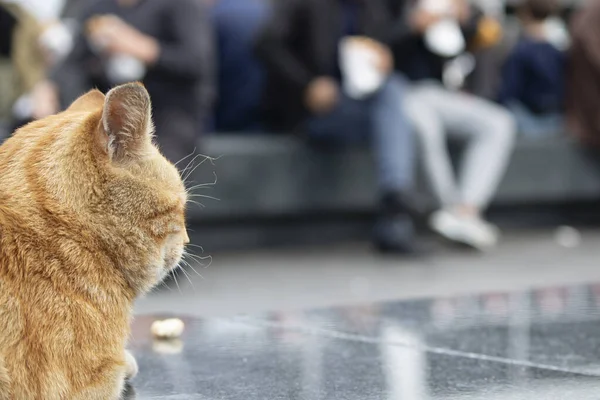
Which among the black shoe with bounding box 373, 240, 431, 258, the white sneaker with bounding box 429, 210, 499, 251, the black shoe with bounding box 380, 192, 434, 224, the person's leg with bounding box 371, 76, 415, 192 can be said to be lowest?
the black shoe with bounding box 373, 240, 431, 258

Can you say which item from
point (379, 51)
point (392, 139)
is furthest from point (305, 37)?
point (392, 139)

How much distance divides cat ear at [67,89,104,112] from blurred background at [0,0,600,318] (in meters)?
4.05

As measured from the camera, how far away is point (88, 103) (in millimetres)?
2768

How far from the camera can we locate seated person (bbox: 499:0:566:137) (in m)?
9.34

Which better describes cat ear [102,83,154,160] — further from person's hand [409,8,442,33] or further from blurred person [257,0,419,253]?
person's hand [409,8,442,33]

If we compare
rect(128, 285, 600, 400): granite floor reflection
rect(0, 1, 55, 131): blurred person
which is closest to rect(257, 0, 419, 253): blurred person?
rect(0, 1, 55, 131): blurred person

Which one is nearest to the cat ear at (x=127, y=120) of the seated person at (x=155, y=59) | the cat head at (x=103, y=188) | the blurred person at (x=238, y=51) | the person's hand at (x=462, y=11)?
the cat head at (x=103, y=188)

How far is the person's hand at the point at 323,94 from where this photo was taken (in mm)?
8016

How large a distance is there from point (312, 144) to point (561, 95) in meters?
2.54

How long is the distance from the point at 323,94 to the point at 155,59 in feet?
5.29

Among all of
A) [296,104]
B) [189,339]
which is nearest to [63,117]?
[189,339]

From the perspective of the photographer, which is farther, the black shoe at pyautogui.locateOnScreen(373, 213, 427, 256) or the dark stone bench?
the dark stone bench

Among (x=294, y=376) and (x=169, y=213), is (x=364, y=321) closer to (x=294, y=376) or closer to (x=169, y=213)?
(x=294, y=376)

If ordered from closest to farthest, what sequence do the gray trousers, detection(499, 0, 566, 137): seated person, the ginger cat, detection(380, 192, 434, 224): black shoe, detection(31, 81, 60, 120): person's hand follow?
1. the ginger cat
2. detection(31, 81, 60, 120): person's hand
3. detection(380, 192, 434, 224): black shoe
4. the gray trousers
5. detection(499, 0, 566, 137): seated person
